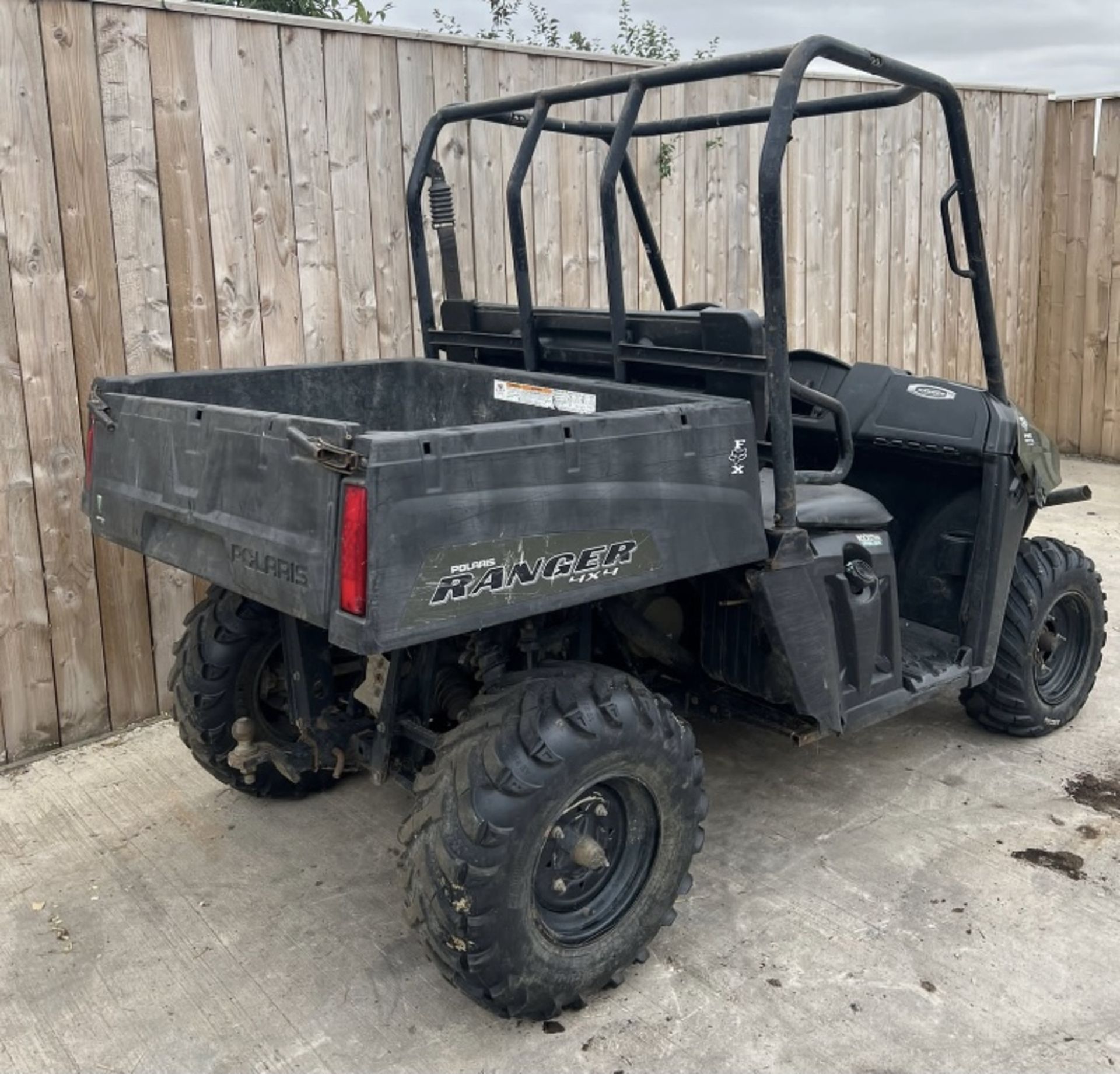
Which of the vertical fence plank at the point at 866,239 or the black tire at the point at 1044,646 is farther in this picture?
the vertical fence plank at the point at 866,239

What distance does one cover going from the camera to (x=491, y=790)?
8.71 ft

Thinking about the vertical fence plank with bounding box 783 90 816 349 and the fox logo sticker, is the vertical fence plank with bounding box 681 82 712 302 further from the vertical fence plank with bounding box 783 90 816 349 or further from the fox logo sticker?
the fox logo sticker

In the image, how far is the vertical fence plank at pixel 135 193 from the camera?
4133 millimetres

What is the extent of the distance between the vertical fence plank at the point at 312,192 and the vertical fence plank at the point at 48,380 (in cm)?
91

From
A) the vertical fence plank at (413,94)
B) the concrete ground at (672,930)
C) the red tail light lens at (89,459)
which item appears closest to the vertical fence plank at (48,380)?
the concrete ground at (672,930)

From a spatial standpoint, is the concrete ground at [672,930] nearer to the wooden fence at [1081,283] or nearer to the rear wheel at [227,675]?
the rear wheel at [227,675]

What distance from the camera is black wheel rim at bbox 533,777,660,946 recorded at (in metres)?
2.88

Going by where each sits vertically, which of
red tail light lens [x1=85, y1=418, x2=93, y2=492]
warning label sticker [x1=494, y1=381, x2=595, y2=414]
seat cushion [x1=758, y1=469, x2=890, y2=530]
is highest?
warning label sticker [x1=494, y1=381, x2=595, y2=414]

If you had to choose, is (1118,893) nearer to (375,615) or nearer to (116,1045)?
(375,615)

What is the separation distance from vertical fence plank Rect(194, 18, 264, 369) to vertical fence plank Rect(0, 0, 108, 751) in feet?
1.84

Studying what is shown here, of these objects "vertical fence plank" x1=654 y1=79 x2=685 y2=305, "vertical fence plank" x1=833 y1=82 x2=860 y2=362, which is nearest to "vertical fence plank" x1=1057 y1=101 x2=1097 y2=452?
"vertical fence plank" x1=833 y1=82 x2=860 y2=362

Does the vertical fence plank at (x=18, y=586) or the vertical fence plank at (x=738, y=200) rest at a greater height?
the vertical fence plank at (x=738, y=200)

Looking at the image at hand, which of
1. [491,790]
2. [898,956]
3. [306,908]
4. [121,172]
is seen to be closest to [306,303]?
[121,172]

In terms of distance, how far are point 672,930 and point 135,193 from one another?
120 inches
